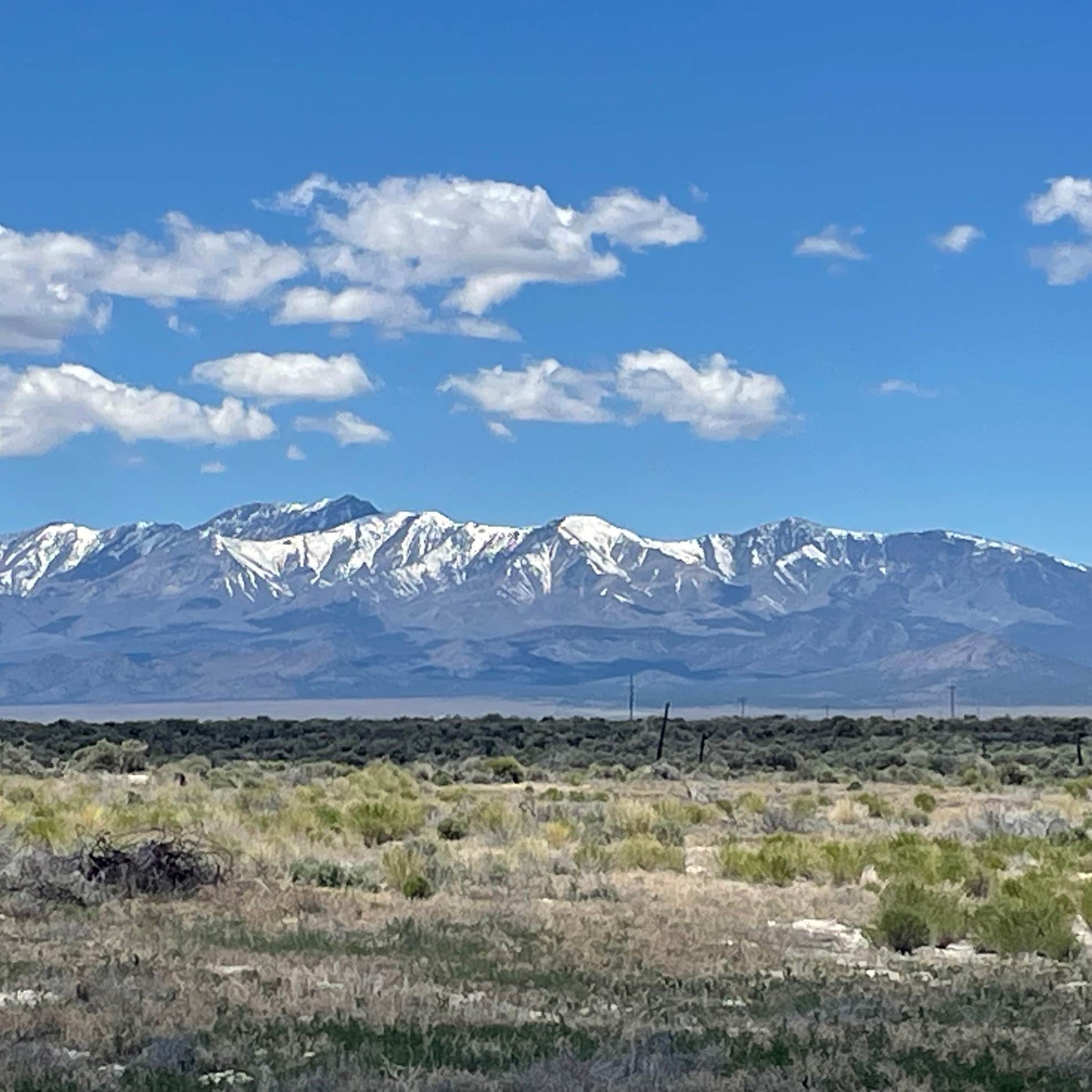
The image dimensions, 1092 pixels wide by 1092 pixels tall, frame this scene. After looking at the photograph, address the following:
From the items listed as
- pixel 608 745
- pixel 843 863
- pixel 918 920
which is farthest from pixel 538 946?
pixel 608 745

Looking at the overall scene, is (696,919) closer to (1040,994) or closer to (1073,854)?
(1040,994)

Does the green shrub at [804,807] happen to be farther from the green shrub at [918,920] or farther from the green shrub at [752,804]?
the green shrub at [918,920]

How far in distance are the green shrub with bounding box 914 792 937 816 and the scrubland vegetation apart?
140 centimetres

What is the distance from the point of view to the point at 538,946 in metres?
15.2

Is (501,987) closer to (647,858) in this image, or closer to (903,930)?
(903,930)

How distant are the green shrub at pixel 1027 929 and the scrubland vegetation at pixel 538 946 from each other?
28 millimetres

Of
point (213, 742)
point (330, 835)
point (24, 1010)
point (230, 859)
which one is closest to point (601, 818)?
point (330, 835)

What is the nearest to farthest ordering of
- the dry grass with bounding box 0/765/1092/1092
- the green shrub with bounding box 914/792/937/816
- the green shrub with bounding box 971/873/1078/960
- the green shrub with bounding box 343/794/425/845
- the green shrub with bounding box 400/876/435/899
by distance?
the dry grass with bounding box 0/765/1092/1092 → the green shrub with bounding box 971/873/1078/960 → the green shrub with bounding box 400/876/435/899 → the green shrub with bounding box 343/794/425/845 → the green shrub with bounding box 914/792/937/816

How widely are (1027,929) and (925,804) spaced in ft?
67.2

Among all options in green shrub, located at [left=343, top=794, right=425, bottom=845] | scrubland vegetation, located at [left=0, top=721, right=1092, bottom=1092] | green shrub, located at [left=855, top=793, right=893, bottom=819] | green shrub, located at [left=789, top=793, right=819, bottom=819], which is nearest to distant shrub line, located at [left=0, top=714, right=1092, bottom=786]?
green shrub, located at [left=855, top=793, right=893, bottom=819]

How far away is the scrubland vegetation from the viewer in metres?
10.4

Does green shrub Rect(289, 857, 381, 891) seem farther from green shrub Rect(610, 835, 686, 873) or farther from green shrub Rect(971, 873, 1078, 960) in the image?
green shrub Rect(971, 873, 1078, 960)

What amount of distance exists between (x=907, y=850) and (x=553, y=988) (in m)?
9.80

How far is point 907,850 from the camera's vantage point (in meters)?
21.8
